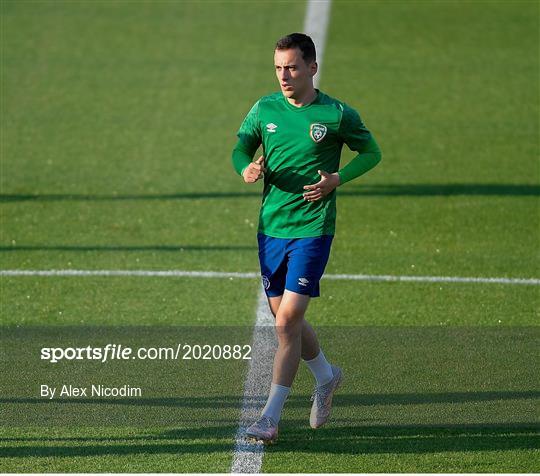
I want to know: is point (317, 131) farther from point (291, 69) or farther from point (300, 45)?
point (300, 45)

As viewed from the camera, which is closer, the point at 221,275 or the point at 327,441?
the point at 327,441

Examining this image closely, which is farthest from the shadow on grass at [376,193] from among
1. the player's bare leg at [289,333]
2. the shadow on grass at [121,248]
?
the player's bare leg at [289,333]

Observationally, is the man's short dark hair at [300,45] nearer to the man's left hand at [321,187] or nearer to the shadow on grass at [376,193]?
the man's left hand at [321,187]

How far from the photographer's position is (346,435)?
6.83 meters

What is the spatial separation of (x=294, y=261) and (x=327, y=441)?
3.24 feet

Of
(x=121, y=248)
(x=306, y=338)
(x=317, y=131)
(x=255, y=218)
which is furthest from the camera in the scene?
(x=255, y=218)

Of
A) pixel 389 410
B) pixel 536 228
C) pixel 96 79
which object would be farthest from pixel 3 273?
pixel 96 79

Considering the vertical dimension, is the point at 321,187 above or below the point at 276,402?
above

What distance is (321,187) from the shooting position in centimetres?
666

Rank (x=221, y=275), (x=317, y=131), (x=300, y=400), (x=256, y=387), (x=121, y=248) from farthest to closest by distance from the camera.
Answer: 1. (x=121, y=248)
2. (x=221, y=275)
3. (x=256, y=387)
4. (x=300, y=400)
5. (x=317, y=131)

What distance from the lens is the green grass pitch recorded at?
686 centimetres

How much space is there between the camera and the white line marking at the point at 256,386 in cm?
643

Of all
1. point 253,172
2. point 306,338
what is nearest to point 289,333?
point 306,338

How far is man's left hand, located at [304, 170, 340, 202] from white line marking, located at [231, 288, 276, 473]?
53.2 inches
